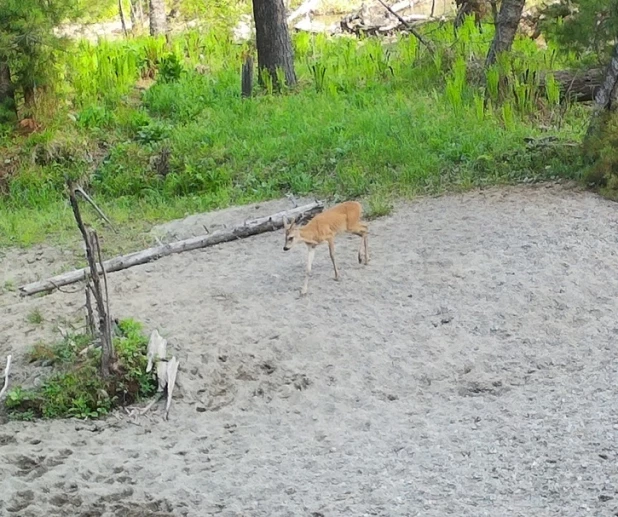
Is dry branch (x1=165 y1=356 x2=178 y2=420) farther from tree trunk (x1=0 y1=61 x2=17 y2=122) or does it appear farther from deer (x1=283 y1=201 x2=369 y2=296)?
tree trunk (x1=0 y1=61 x2=17 y2=122)

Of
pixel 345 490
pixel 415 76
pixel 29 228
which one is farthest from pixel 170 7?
pixel 345 490

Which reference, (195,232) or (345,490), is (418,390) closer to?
(345,490)

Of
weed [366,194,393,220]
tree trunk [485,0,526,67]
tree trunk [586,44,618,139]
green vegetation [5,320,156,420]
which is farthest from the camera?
tree trunk [485,0,526,67]

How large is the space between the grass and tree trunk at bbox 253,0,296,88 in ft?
1.39

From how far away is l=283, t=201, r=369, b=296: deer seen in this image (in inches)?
325

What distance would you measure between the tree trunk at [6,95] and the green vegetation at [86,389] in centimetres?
805

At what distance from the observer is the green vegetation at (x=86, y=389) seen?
6.75 meters

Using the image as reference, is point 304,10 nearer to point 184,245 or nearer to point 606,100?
point 606,100

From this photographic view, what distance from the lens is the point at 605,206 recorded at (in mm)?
9961

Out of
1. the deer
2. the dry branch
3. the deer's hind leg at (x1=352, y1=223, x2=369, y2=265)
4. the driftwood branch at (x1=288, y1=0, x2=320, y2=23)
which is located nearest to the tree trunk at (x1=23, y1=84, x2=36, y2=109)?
the deer

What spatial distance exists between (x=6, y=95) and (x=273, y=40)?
4402 millimetres

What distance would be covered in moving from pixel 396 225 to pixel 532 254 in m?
1.70

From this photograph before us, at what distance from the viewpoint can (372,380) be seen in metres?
6.89

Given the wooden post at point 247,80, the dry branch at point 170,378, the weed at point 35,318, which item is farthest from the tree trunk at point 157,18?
the dry branch at point 170,378
